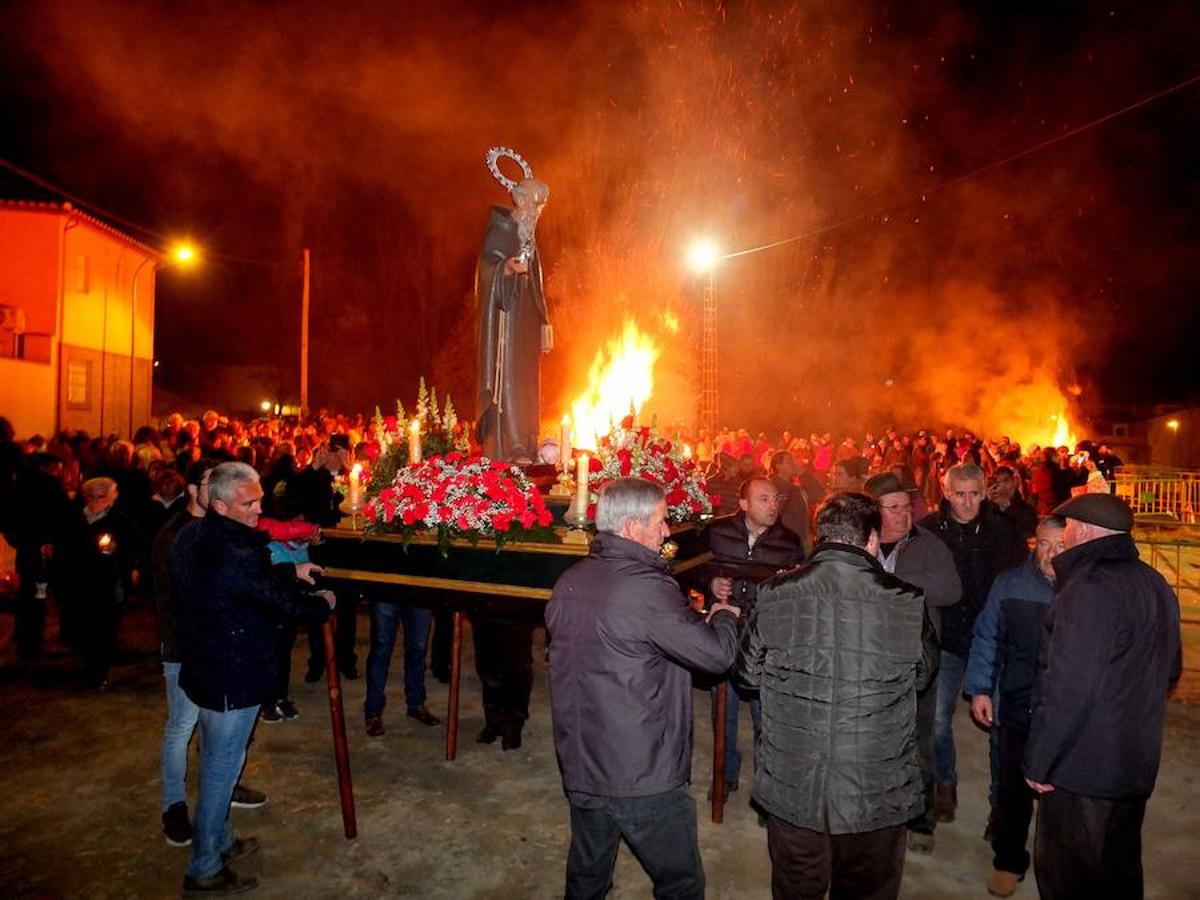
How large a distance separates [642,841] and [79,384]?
2792cm

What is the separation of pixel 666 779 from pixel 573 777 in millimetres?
393

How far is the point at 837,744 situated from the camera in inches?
129

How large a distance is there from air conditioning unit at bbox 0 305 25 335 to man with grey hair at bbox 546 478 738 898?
2466 centimetres

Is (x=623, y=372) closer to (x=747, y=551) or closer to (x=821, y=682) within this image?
(x=747, y=551)

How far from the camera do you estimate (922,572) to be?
504cm

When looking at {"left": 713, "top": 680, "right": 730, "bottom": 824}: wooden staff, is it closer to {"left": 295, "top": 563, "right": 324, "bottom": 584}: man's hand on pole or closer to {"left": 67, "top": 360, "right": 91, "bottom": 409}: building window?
Result: {"left": 295, "top": 563, "right": 324, "bottom": 584}: man's hand on pole

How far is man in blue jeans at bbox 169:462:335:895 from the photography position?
4.26 m

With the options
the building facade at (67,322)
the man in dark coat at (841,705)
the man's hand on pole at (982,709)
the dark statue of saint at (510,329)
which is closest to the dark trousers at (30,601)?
the dark statue of saint at (510,329)

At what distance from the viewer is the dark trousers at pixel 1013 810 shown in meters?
4.59

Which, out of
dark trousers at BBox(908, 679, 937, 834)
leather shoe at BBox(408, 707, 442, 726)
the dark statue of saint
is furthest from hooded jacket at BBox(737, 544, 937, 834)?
the dark statue of saint

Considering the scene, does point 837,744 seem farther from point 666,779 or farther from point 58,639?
point 58,639

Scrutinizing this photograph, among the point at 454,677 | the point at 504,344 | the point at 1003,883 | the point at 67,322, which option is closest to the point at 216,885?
the point at 454,677

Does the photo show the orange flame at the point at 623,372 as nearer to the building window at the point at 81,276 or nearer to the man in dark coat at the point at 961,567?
the man in dark coat at the point at 961,567

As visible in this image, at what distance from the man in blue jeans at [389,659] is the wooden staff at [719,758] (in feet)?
9.25
